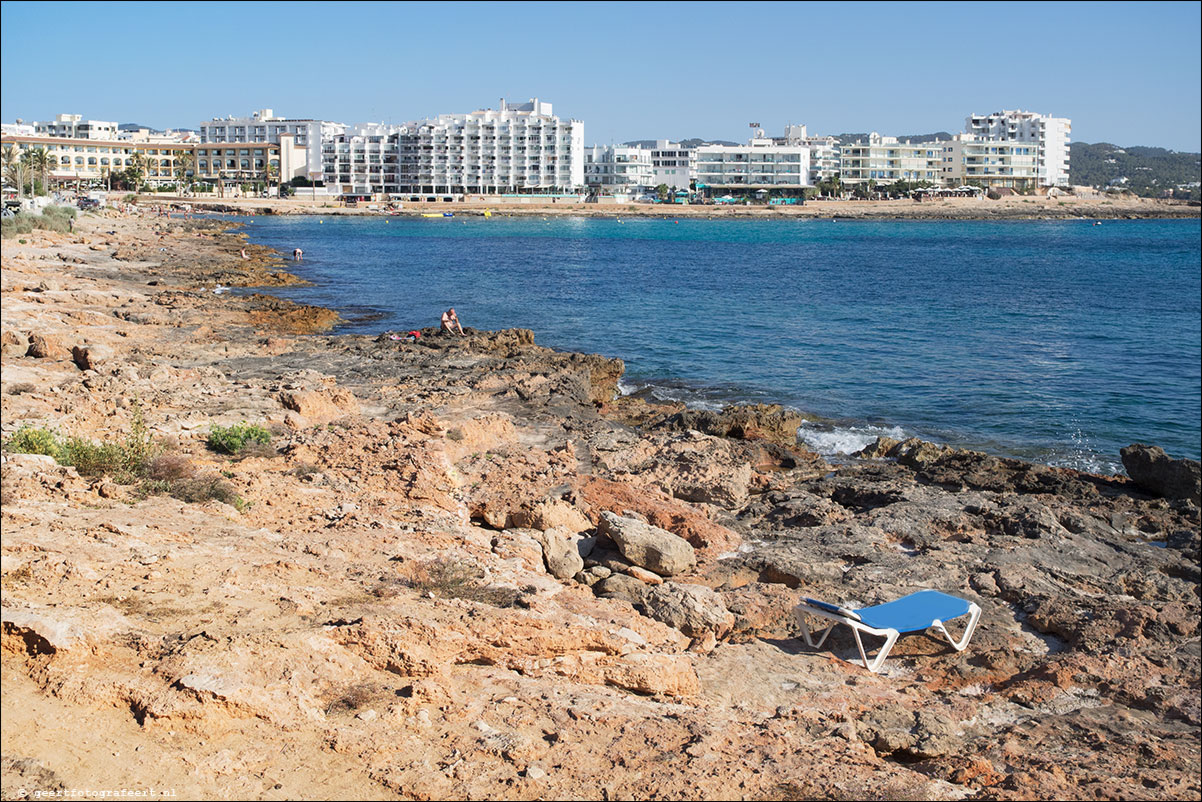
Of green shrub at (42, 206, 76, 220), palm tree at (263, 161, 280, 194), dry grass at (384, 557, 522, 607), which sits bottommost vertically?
dry grass at (384, 557, 522, 607)

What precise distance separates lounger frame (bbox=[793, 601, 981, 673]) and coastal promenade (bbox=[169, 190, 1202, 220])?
126m

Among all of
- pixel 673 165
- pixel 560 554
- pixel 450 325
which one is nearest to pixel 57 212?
pixel 450 325

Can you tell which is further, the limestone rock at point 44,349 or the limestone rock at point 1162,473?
the limestone rock at point 44,349

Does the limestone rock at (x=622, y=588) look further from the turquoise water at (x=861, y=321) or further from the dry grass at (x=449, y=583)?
the turquoise water at (x=861, y=321)

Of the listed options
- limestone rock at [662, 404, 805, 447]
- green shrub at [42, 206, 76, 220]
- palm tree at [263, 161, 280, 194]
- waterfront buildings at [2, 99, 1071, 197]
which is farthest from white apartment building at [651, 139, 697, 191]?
limestone rock at [662, 404, 805, 447]

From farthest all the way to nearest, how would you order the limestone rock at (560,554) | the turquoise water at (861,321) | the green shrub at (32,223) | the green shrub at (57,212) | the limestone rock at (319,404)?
the green shrub at (57,212), the green shrub at (32,223), the turquoise water at (861,321), the limestone rock at (319,404), the limestone rock at (560,554)

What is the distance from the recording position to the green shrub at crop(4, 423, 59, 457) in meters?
9.91

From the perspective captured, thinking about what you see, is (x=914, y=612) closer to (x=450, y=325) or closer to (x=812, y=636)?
(x=812, y=636)

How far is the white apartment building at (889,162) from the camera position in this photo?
171750 mm

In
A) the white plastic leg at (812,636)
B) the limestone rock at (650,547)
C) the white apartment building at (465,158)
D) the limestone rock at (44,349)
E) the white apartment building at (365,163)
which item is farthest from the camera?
the white apartment building at (365,163)

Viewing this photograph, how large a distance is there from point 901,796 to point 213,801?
3.60 metres

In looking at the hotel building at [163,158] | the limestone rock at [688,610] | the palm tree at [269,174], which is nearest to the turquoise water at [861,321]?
→ the limestone rock at [688,610]

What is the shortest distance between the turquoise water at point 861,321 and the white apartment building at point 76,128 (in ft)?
414

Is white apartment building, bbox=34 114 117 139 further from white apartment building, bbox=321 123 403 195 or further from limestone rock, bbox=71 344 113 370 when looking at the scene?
limestone rock, bbox=71 344 113 370
